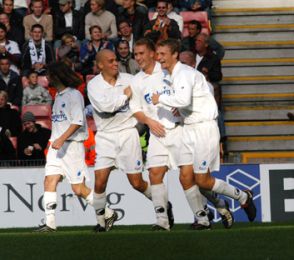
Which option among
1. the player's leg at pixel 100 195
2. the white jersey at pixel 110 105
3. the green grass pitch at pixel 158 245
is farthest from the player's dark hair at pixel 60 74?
the green grass pitch at pixel 158 245

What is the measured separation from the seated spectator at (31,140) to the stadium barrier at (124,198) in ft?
2.90

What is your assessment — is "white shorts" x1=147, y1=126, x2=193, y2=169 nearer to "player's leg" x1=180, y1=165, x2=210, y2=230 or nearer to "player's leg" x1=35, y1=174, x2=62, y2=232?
"player's leg" x1=180, y1=165, x2=210, y2=230

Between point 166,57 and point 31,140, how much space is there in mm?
5956

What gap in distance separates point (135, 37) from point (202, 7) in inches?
61.1

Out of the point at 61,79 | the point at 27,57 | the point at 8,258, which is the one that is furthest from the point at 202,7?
the point at 8,258

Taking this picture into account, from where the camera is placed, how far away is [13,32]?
23234mm

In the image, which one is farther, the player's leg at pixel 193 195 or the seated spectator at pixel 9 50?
the seated spectator at pixel 9 50

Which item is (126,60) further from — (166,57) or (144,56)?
(166,57)

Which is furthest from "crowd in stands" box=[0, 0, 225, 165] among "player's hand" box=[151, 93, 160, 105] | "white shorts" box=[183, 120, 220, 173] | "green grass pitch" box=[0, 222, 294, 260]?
"green grass pitch" box=[0, 222, 294, 260]

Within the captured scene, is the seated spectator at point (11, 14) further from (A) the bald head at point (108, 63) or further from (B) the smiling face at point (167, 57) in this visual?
(B) the smiling face at point (167, 57)

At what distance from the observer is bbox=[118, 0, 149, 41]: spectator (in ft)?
75.0

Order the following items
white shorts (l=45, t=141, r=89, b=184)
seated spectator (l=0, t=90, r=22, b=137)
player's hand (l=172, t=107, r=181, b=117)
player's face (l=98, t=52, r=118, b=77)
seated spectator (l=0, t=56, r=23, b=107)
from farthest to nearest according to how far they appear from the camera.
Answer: seated spectator (l=0, t=56, r=23, b=107), seated spectator (l=0, t=90, r=22, b=137), white shorts (l=45, t=141, r=89, b=184), player's face (l=98, t=52, r=118, b=77), player's hand (l=172, t=107, r=181, b=117)

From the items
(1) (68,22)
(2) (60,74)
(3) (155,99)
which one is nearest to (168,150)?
(3) (155,99)

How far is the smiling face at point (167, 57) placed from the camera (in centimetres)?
1482
